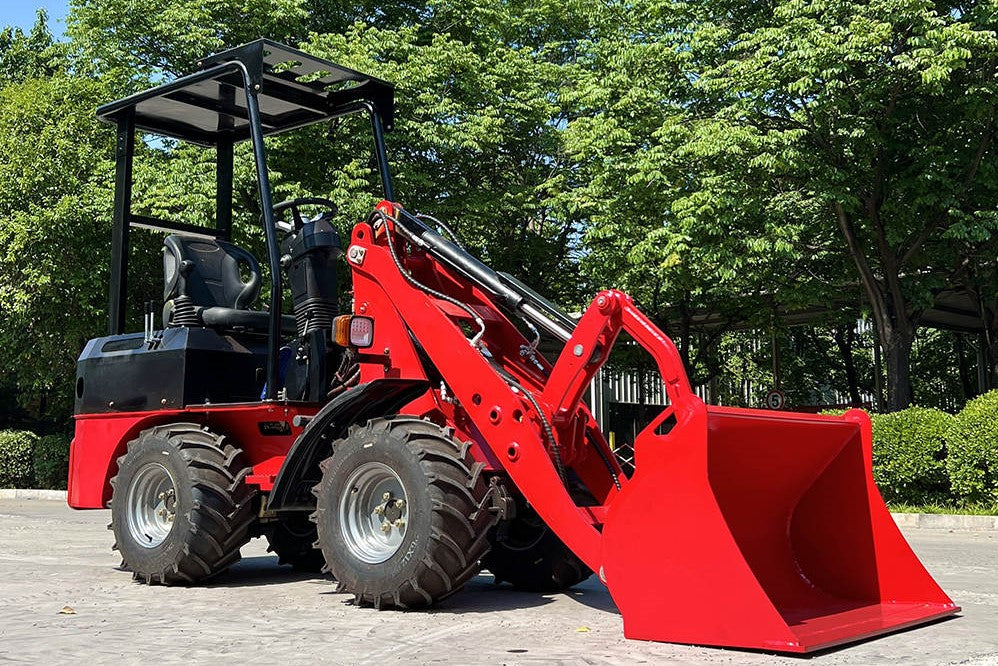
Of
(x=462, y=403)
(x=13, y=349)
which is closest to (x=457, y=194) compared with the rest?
(x=13, y=349)

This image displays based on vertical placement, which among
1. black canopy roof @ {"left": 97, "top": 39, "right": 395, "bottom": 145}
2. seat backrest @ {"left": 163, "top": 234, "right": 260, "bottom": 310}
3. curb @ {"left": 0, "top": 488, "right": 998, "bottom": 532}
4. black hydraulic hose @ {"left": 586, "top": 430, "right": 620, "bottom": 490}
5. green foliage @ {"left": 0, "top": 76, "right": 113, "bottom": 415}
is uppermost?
green foliage @ {"left": 0, "top": 76, "right": 113, "bottom": 415}

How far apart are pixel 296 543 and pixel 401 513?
111 inches

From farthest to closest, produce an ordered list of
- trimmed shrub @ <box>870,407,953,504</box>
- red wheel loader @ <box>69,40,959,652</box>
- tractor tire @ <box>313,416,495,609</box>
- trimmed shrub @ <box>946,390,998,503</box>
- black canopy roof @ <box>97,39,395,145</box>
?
trimmed shrub @ <box>870,407,953,504</box>
trimmed shrub @ <box>946,390,998,503</box>
black canopy roof @ <box>97,39,395,145</box>
tractor tire @ <box>313,416,495,609</box>
red wheel loader @ <box>69,40,959,652</box>

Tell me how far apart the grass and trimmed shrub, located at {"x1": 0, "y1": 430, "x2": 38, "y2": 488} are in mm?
19937

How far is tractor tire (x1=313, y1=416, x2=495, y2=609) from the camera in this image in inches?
259

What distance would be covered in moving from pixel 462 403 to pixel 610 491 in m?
1.09

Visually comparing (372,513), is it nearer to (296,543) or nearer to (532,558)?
(532,558)

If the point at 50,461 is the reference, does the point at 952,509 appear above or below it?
below

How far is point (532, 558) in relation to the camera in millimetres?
7949

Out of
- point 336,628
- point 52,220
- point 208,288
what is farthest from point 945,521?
point 52,220

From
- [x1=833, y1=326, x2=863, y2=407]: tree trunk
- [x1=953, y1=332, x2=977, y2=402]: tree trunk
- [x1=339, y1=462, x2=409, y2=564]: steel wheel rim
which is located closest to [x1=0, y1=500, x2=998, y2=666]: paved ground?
[x1=339, y1=462, x2=409, y2=564]: steel wheel rim

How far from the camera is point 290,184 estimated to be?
22.3 m

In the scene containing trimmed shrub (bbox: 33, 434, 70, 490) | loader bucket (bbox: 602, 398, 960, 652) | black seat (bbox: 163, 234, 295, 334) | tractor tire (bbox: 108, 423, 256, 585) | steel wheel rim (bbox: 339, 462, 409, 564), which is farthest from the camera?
trimmed shrub (bbox: 33, 434, 70, 490)

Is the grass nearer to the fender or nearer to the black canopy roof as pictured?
the black canopy roof
